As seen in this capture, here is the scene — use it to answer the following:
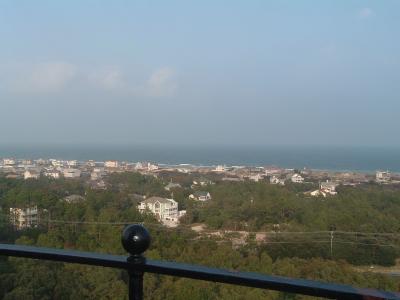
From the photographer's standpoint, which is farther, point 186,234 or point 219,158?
point 219,158

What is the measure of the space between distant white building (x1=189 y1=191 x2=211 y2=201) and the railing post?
50.2ft

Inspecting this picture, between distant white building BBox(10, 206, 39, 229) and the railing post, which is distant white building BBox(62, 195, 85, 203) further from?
the railing post

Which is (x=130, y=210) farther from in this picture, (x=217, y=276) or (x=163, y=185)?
(x=217, y=276)

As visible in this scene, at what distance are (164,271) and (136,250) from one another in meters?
0.10

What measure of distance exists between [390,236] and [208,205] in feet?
19.7

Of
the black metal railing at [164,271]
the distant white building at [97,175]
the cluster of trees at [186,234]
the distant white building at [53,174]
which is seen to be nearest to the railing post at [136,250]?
the black metal railing at [164,271]

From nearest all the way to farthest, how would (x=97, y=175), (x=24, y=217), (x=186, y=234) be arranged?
(x=24, y=217)
(x=186, y=234)
(x=97, y=175)

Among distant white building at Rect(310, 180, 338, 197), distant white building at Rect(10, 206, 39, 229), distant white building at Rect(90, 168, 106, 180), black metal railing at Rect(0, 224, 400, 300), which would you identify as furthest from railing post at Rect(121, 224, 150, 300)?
distant white building at Rect(90, 168, 106, 180)

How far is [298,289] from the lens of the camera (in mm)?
1098

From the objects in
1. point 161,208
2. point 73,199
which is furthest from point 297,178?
point 73,199

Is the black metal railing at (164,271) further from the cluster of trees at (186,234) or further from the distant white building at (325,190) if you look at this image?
the distant white building at (325,190)

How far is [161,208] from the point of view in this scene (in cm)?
1395

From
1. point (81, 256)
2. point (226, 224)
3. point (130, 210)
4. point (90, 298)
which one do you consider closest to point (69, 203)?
point (130, 210)

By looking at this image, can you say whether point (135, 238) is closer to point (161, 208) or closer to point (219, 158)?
point (161, 208)
